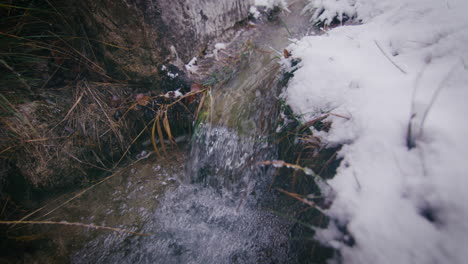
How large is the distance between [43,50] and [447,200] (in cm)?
275

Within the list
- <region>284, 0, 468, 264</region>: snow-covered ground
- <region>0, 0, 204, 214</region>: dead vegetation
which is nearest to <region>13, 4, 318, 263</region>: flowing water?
<region>0, 0, 204, 214</region>: dead vegetation

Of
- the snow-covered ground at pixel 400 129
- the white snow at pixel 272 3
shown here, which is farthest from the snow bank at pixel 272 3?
the snow-covered ground at pixel 400 129

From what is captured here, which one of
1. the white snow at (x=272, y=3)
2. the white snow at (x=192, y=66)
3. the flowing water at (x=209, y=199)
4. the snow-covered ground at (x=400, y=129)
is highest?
the white snow at (x=272, y=3)

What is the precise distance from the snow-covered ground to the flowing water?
449 millimetres

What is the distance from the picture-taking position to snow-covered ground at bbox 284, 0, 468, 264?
0.67 m

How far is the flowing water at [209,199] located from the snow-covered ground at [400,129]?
0.45 m

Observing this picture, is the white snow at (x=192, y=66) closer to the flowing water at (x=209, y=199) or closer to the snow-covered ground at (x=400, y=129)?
the flowing water at (x=209, y=199)

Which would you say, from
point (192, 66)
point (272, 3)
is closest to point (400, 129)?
point (192, 66)

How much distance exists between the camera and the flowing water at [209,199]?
56.6 inches

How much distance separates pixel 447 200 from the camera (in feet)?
2.14

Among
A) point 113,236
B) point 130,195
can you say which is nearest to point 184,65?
point 130,195

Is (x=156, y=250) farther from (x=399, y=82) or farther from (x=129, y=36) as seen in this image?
(x=399, y=82)

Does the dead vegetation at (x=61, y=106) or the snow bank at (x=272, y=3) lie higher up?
the snow bank at (x=272, y=3)

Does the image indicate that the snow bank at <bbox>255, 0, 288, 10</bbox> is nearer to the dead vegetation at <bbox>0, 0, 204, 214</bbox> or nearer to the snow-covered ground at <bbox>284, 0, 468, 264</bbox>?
the snow-covered ground at <bbox>284, 0, 468, 264</bbox>
